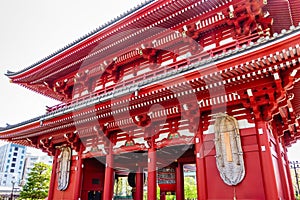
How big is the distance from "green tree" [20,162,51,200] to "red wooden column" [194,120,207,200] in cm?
2059

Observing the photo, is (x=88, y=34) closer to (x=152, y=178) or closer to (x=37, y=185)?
(x=152, y=178)

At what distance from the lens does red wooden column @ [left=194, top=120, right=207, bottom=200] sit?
7691mm

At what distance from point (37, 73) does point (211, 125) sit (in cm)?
1090

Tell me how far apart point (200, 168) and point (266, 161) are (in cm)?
217

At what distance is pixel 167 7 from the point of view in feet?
30.4

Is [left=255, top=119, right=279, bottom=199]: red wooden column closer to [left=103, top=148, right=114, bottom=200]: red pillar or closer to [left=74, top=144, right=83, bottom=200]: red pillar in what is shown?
[left=103, top=148, right=114, bottom=200]: red pillar

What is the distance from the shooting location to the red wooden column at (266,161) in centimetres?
666

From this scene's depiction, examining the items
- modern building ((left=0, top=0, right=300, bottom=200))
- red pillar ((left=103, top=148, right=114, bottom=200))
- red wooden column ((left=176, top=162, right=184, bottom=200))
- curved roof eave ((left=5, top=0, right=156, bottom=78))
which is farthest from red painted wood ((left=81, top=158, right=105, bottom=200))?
curved roof eave ((left=5, top=0, right=156, bottom=78))

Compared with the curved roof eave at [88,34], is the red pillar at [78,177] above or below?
below

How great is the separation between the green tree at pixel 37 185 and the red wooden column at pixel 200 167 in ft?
67.6

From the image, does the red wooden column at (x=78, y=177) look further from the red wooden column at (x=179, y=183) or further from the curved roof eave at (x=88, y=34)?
the red wooden column at (x=179, y=183)

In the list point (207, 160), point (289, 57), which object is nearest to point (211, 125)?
point (207, 160)

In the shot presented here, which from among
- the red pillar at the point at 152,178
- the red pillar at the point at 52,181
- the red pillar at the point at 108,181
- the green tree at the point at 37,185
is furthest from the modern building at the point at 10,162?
the red pillar at the point at 152,178

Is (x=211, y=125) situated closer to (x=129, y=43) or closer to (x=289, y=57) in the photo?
(x=289, y=57)
